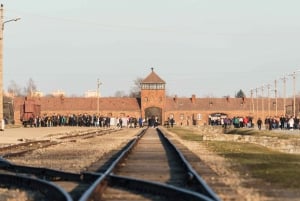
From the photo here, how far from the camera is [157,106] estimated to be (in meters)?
152

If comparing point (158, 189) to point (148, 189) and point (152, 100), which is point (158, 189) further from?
point (152, 100)

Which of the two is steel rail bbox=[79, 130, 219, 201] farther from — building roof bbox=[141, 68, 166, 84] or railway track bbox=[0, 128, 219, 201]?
building roof bbox=[141, 68, 166, 84]

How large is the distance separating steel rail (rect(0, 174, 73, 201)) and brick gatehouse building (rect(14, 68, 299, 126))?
13615cm

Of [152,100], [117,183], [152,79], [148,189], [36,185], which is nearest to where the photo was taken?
[148,189]

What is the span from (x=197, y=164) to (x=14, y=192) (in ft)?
26.6

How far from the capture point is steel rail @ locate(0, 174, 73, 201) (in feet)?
36.8

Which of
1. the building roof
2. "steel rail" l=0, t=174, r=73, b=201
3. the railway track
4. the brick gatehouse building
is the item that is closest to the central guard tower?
the brick gatehouse building

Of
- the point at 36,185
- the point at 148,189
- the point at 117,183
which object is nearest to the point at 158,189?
the point at 148,189

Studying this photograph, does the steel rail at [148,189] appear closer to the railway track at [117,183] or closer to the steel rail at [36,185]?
the railway track at [117,183]

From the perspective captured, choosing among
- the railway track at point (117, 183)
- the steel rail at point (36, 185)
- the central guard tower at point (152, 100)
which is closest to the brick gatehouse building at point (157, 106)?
the central guard tower at point (152, 100)

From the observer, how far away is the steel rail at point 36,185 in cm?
1122

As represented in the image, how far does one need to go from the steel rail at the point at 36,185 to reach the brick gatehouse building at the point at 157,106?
447ft

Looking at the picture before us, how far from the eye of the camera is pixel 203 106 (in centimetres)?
15875

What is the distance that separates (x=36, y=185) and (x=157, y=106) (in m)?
138
